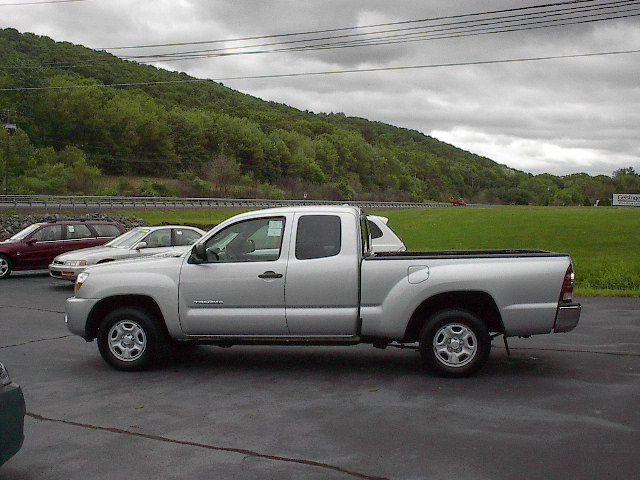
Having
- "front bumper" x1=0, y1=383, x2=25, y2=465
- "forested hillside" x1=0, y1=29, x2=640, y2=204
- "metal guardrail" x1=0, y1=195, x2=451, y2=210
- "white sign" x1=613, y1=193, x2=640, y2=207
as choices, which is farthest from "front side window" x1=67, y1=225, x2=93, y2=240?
"white sign" x1=613, y1=193, x2=640, y2=207

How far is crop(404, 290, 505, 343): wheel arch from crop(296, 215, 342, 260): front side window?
117 cm

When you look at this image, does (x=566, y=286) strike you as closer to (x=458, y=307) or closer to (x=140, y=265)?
(x=458, y=307)

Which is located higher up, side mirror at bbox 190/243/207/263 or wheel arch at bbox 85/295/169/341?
side mirror at bbox 190/243/207/263

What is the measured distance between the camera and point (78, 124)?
8806 cm

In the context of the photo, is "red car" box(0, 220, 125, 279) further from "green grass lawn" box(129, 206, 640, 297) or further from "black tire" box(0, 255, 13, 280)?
"green grass lawn" box(129, 206, 640, 297)

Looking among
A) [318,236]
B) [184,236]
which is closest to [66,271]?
[184,236]

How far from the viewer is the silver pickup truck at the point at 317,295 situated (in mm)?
7719

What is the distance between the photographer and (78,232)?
2097 cm

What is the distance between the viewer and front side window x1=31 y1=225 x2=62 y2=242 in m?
20.5

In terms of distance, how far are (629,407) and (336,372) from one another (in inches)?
125

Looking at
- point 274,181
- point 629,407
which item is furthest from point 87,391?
point 274,181

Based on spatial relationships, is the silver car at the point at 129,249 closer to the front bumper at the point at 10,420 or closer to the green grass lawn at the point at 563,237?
the green grass lawn at the point at 563,237

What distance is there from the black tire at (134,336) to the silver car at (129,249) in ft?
26.9

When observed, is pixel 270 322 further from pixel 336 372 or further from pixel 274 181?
pixel 274 181
